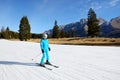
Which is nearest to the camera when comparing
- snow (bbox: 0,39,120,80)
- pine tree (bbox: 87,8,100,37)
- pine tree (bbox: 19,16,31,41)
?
snow (bbox: 0,39,120,80)

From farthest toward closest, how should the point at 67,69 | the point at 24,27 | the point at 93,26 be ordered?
1. the point at 24,27
2. the point at 93,26
3. the point at 67,69

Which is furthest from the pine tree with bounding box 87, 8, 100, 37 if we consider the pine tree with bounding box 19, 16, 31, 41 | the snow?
the snow

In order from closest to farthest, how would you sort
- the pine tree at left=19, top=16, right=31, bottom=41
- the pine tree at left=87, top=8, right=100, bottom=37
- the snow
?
1. the snow
2. the pine tree at left=87, top=8, right=100, bottom=37
3. the pine tree at left=19, top=16, right=31, bottom=41

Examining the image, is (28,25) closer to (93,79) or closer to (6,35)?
(6,35)

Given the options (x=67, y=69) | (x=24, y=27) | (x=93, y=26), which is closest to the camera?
(x=67, y=69)

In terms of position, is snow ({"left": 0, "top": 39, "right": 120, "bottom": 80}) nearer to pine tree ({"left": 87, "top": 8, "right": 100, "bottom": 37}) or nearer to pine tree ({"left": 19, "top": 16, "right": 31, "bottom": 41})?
pine tree ({"left": 87, "top": 8, "right": 100, "bottom": 37})

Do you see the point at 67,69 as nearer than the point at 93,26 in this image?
Yes

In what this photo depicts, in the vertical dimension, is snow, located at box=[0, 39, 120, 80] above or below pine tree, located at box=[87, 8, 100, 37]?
below

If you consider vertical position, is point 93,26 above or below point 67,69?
above

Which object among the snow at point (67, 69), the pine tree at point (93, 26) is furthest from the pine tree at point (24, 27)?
the snow at point (67, 69)

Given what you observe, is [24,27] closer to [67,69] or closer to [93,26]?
[93,26]

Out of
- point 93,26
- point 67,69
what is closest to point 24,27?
point 93,26

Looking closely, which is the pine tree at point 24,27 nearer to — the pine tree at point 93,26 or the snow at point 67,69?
the pine tree at point 93,26

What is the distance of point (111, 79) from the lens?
7.19m
